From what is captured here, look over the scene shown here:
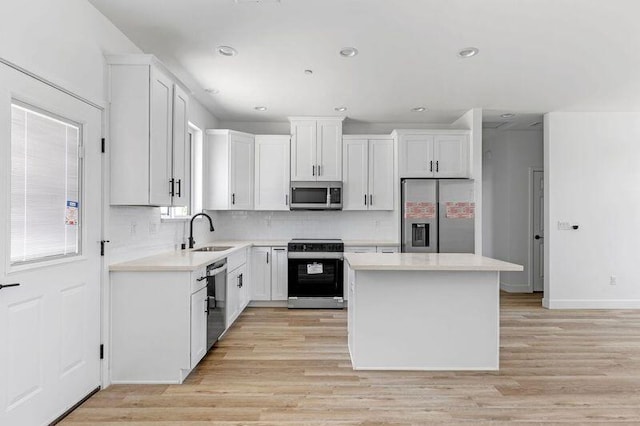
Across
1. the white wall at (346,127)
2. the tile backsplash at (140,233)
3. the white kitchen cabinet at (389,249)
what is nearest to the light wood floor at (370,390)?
the tile backsplash at (140,233)

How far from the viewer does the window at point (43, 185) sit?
6.19 ft

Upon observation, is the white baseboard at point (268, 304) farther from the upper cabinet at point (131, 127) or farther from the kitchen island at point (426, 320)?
the upper cabinet at point (131, 127)

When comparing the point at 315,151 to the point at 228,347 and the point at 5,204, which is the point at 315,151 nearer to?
the point at 228,347

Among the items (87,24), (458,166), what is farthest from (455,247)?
(87,24)

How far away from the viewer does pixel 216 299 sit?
129 inches

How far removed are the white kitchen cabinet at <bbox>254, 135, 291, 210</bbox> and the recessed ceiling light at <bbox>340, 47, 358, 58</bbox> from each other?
211 centimetres

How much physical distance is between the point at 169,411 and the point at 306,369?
3.46 feet

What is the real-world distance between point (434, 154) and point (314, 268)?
90.4 inches

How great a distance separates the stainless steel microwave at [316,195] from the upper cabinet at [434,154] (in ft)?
3.16

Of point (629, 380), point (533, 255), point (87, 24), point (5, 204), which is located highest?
point (87, 24)

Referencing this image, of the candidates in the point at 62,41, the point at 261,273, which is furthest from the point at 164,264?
the point at 261,273

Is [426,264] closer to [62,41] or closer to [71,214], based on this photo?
[71,214]

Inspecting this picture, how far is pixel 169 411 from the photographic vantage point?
2.27m

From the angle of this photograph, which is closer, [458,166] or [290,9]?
[290,9]
